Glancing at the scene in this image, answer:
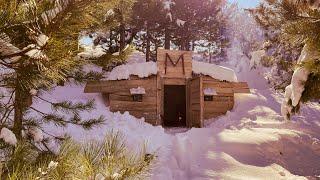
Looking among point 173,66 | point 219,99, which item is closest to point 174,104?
point 219,99

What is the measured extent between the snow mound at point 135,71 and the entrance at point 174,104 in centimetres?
495

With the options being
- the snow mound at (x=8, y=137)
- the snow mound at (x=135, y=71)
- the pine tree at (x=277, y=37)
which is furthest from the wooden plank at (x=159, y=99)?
the snow mound at (x=8, y=137)

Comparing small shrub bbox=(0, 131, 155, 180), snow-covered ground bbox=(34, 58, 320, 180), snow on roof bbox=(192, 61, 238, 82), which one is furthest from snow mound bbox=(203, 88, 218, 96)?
small shrub bbox=(0, 131, 155, 180)

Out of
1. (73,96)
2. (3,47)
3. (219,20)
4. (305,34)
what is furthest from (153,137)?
(219,20)

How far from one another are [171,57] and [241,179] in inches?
339

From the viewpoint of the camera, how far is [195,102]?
16.0 m

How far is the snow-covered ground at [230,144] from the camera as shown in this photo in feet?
32.1

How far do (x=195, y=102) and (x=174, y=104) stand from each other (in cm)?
560

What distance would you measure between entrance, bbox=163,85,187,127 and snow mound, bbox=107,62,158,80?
495 cm

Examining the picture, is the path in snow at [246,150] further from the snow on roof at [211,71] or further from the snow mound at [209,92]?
the snow on roof at [211,71]

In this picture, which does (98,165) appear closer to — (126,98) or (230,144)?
(230,144)

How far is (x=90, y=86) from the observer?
54.2ft

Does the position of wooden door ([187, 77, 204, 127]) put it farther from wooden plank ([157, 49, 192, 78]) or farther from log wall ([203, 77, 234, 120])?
log wall ([203, 77, 234, 120])

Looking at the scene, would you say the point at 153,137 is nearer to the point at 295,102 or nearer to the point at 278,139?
the point at 278,139
